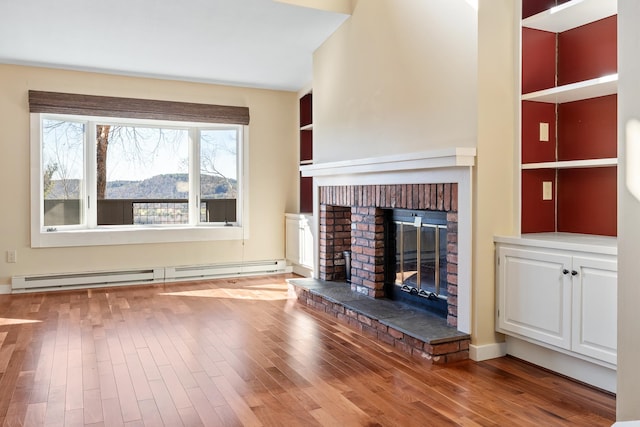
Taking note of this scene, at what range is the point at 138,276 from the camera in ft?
19.2

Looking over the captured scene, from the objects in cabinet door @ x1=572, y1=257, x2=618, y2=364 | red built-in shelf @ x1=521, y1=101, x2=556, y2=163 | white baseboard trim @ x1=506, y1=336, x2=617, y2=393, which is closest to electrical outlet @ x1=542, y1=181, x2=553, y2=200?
red built-in shelf @ x1=521, y1=101, x2=556, y2=163

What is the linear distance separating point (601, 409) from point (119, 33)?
4.62m

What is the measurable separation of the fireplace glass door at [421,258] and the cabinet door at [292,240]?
224 centimetres

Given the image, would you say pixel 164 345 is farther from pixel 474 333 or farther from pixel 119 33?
pixel 119 33

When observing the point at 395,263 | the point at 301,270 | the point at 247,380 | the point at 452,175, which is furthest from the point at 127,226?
the point at 452,175

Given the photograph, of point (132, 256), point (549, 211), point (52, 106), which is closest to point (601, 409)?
point (549, 211)

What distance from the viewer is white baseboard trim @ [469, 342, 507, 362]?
314 cm

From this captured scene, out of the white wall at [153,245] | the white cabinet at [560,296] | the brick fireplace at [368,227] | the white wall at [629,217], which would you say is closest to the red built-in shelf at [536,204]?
the white cabinet at [560,296]

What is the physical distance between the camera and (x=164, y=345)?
3.50m

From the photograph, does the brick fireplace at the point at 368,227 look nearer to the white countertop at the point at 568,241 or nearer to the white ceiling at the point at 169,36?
the white countertop at the point at 568,241

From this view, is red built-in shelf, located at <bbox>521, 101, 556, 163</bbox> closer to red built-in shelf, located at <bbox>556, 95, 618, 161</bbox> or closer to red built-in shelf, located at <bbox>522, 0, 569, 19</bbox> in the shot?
red built-in shelf, located at <bbox>556, 95, 618, 161</bbox>

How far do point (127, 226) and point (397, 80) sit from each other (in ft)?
12.6

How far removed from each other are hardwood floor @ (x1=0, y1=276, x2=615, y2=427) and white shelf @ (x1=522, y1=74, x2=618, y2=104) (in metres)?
1.68

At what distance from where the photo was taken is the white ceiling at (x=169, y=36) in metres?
3.98
